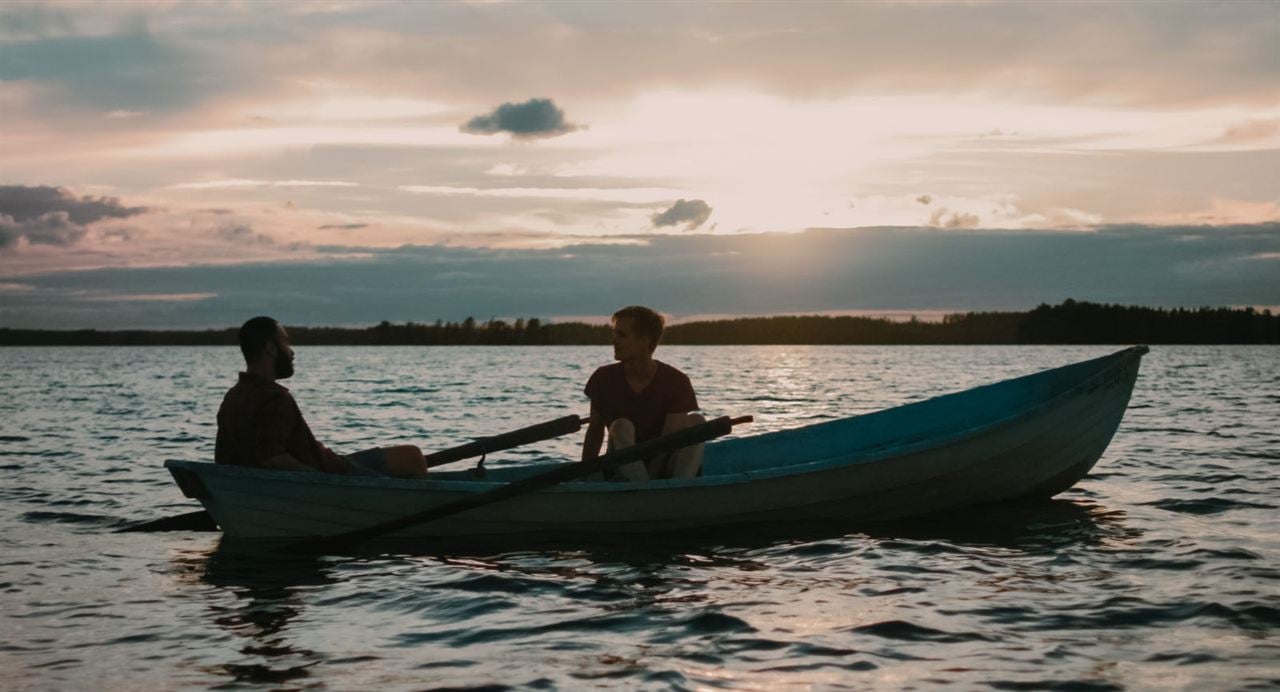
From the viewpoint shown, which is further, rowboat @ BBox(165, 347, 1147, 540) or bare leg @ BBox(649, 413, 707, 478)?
bare leg @ BBox(649, 413, 707, 478)

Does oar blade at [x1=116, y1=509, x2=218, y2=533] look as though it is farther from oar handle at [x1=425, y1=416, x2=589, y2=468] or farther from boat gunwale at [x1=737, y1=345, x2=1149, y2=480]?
boat gunwale at [x1=737, y1=345, x2=1149, y2=480]

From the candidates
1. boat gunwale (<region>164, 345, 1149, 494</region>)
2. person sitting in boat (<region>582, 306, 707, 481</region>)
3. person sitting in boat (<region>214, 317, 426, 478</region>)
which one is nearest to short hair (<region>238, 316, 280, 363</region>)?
person sitting in boat (<region>214, 317, 426, 478</region>)

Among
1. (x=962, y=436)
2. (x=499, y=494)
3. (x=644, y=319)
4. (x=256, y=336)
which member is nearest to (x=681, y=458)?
(x=644, y=319)

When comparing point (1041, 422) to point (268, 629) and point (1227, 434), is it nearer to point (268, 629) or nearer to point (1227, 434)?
point (268, 629)

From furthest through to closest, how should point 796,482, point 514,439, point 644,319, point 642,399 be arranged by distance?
point 514,439, point 796,482, point 642,399, point 644,319

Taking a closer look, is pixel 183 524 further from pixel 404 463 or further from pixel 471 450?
pixel 471 450

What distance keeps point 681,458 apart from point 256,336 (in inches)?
147

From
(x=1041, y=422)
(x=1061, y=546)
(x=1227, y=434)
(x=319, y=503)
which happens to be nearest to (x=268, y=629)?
(x=319, y=503)

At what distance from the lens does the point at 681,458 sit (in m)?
9.92

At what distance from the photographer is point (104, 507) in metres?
13.0

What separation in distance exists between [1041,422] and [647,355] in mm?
4249

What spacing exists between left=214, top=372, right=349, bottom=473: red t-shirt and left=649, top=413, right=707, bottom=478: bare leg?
280 centimetres

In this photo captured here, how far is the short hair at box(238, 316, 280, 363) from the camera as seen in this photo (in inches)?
336

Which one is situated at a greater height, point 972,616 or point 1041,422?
point 1041,422
